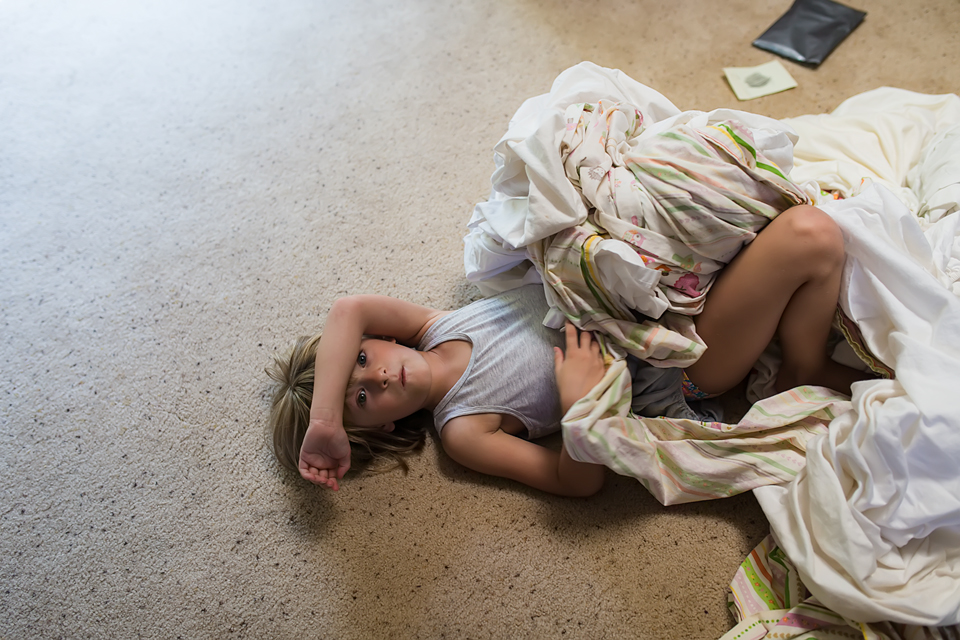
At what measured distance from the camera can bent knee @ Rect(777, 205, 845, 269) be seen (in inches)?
30.1

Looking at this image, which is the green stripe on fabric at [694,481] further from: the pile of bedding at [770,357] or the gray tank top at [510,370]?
the gray tank top at [510,370]

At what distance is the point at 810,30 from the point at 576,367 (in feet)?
3.51

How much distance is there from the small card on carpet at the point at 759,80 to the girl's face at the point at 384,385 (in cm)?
93

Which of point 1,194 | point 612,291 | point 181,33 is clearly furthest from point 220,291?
point 181,33

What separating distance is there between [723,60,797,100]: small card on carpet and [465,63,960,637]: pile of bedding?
0.46 meters

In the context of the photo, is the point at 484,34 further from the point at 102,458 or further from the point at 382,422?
the point at 102,458

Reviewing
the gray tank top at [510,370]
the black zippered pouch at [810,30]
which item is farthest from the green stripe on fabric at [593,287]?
the black zippered pouch at [810,30]

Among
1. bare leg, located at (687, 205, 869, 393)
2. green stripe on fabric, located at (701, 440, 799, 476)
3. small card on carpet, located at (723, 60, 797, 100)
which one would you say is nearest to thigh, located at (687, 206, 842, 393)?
bare leg, located at (687, 205, 869, 393)

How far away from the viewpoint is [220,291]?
3.69 ft

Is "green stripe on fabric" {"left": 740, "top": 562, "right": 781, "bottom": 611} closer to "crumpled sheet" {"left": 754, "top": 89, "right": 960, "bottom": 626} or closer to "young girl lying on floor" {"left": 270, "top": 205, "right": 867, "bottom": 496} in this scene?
"crumpled sheet" {"left": 754, "top": 89, "right": 960, "bottom": 626}

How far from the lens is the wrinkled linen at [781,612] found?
68cm

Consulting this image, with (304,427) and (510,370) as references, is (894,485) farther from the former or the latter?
(304,427)

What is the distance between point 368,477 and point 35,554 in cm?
49

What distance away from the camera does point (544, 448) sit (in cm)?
89
